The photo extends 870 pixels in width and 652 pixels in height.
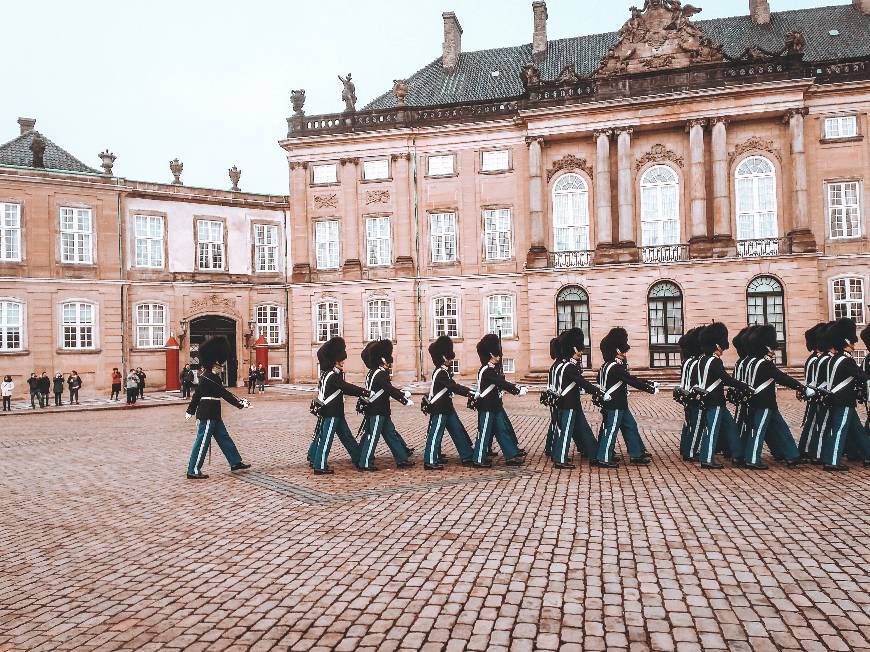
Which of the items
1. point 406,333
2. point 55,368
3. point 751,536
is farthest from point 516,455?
point 55,368

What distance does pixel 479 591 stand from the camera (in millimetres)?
5668

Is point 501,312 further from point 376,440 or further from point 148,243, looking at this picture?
point 376,440

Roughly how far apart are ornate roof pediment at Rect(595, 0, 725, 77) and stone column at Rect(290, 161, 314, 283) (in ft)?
50.5

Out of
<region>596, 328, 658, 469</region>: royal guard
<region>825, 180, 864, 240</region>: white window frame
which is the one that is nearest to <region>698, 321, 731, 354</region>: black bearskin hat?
<region>596, 328, 658, 469</region>: royal guard

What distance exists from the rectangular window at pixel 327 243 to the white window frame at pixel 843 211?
22.9 m

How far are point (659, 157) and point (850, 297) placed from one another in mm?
10163

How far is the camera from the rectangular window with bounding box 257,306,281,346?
3812 centimetres

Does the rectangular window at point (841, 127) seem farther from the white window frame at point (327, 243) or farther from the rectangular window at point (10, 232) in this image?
the rectangular window at point (10, 232)

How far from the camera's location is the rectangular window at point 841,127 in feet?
102

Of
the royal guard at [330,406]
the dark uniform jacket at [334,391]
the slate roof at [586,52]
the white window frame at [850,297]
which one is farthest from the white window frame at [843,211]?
the dark uniform jacket at [334,391]

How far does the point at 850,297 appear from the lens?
3094 centimetres

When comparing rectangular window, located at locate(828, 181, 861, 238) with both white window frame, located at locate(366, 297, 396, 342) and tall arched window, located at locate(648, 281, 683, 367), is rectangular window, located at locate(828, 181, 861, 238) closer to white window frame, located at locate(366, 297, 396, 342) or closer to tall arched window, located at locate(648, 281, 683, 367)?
tall arched window, located at locate(648, 281, 683, 367)

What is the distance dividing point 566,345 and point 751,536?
16.9 feet

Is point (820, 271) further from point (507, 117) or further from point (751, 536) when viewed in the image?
point (751, 536)
